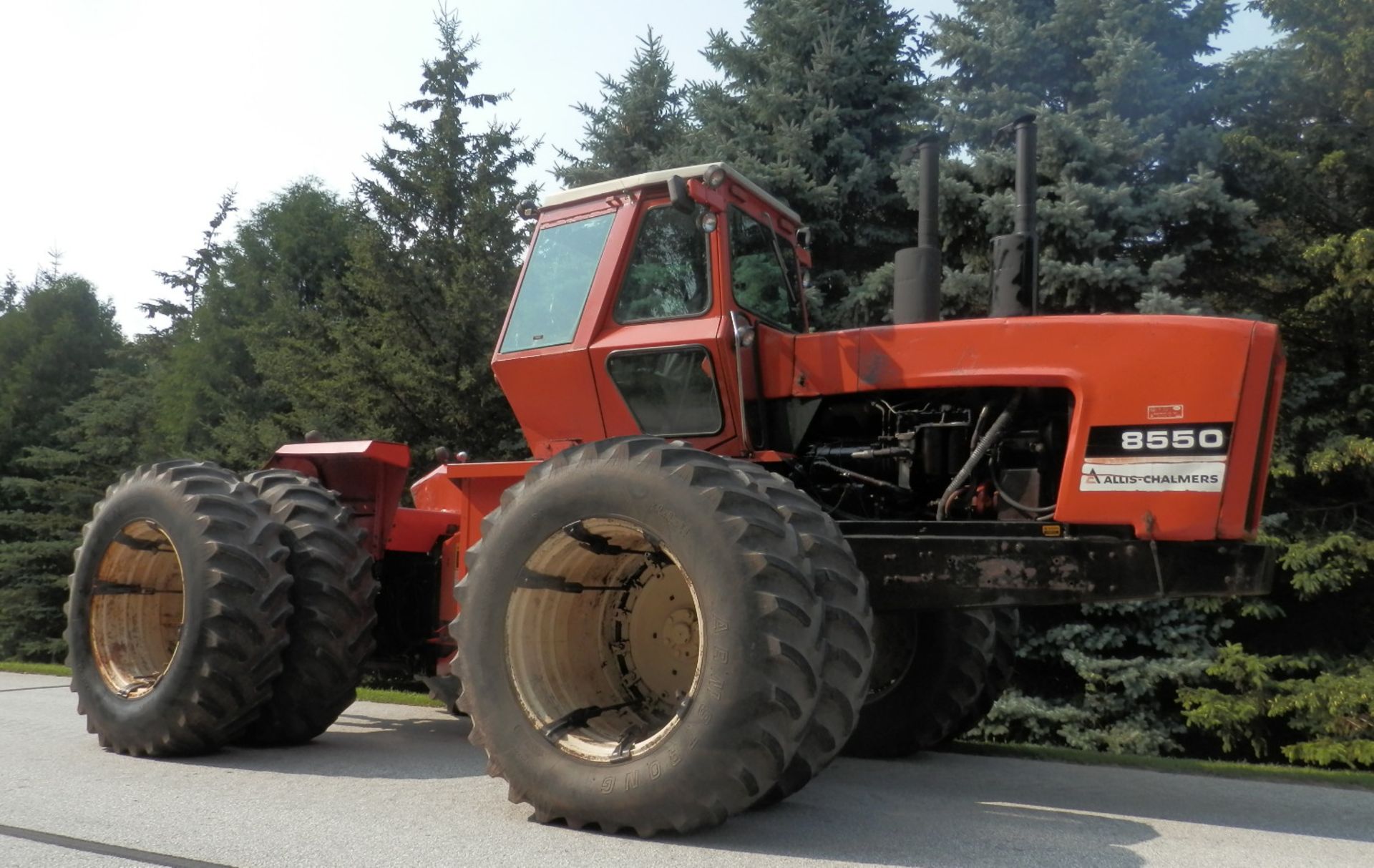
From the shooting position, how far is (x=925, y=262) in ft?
16.7

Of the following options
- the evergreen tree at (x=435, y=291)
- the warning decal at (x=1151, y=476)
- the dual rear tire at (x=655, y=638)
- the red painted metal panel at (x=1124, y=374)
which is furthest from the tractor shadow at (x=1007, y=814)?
the evergreen tree at (x=435, y=291)

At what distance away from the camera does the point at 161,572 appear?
6.31m

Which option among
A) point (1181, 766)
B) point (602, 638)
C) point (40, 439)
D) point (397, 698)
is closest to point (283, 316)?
point (40, 439)

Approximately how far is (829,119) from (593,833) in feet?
35.7

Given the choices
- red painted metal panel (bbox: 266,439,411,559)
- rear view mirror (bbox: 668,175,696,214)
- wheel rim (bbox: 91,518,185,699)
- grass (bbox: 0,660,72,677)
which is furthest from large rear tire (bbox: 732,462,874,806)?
grass (bbox: 0,660,72,677)

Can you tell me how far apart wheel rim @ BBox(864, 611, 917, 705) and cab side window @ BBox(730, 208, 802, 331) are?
159 centimetres

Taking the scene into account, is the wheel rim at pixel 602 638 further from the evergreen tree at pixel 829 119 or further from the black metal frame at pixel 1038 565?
the evergreen tree at pixel 829 119

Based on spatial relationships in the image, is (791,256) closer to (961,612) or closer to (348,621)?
(961,612)

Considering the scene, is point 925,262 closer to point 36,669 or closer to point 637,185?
point 637,185

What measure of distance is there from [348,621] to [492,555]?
166 cm

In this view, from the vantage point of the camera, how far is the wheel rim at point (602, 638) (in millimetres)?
4344

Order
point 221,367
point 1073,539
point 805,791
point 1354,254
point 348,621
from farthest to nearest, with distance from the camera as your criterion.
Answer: point 221,367
point 1354,254
point 348,621
point 805,791
point 1073,539

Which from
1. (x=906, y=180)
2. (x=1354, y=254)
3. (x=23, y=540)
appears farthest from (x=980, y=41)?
(x=23, y=540)

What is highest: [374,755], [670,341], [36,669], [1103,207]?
[1103,207]
